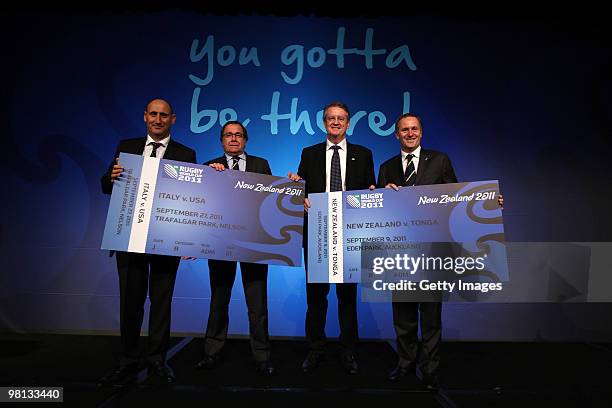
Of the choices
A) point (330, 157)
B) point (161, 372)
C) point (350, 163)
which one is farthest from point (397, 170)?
point (161, 372)

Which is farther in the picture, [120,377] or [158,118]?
[158,118]

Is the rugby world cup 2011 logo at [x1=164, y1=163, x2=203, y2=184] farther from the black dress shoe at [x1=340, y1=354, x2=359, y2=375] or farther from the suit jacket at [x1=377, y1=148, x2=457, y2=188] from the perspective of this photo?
the black dress shoe at [x1=340, y1=354, x2=359, y2=375]

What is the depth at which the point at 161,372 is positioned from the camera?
7.70ft

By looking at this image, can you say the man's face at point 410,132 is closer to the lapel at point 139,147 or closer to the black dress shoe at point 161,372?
the lapel at point 139,147

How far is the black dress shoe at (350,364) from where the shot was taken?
2.52 m

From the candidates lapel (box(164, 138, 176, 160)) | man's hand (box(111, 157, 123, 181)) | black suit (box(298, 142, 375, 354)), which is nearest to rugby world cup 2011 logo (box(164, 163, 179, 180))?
lapel (box(164, 138, 176, 160))

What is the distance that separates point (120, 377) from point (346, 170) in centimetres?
178

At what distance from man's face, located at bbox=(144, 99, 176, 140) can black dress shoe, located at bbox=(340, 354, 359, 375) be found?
1.78 m

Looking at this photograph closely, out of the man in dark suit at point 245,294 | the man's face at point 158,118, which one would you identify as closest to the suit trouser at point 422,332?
the man in dark suit at point 245,294

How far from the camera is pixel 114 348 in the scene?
10.1 ft

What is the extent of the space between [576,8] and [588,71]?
0.56m

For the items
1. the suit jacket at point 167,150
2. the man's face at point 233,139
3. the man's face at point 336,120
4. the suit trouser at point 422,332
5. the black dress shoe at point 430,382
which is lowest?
the black dress shoe at point 430,382

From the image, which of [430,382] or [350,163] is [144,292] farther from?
[430,382]

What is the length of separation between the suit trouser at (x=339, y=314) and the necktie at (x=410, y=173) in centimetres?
71
